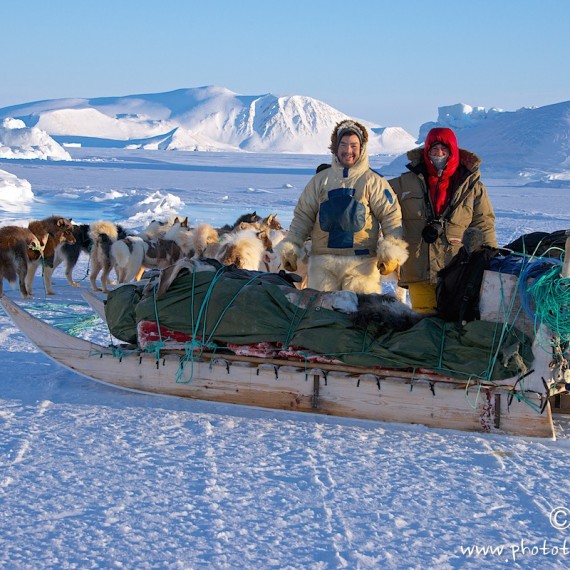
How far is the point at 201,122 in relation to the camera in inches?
5103

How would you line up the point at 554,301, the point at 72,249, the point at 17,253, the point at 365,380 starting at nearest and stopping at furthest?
1. the point at 554,301
2. the point at 365,380
3. the point at 17,253
4. the point at 72,249

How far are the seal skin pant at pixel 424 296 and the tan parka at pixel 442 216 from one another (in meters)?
0.05

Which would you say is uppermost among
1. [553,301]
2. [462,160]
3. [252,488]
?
[462,160]

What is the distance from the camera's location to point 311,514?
8.21 ft

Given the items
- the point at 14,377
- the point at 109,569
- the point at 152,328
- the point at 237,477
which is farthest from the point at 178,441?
the point at 14,377

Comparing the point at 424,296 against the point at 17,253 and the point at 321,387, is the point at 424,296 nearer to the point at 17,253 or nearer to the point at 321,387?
the point at 321,387

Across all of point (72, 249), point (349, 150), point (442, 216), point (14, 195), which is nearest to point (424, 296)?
point (442, 216)

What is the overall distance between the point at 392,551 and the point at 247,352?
4.65ft

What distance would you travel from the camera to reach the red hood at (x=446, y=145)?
4.00 m

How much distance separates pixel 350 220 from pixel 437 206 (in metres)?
0.52

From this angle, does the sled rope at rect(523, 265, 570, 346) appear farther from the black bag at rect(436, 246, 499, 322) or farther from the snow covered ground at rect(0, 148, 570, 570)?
the snow covered ground at rect(0, 148, 570, 570)

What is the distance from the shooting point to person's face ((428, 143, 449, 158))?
4.02m

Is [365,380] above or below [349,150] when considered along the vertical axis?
below

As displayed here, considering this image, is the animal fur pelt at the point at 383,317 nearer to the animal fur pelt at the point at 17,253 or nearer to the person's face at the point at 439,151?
the person's face at the point at 439,151
